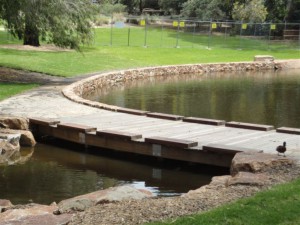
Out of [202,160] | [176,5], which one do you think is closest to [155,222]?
[202,160]

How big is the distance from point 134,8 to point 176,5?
10156mm

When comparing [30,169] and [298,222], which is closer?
[298,222]

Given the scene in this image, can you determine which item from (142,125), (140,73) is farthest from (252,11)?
(142,125)

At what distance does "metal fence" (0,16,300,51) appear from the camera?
1761 inches

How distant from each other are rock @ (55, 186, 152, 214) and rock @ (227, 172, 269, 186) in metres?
1.24

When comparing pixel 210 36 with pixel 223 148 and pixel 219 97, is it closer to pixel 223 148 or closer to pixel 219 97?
pixel 219 97

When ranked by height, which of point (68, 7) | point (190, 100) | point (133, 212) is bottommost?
point (190, 100)

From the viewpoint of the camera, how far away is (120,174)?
11.1 metres

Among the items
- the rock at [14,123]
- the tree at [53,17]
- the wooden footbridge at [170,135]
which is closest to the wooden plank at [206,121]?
the wooden footbridge at [170,135]

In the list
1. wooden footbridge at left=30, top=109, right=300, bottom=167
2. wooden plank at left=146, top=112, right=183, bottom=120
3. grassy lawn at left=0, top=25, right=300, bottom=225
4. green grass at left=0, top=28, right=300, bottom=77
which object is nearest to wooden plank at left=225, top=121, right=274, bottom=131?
wooden footbridge at left=30, top=109, right=300, bottom=167

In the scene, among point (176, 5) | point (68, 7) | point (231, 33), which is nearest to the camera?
point (68, 7)

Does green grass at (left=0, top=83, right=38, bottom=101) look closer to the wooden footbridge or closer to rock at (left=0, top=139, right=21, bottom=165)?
the wooden footbridge

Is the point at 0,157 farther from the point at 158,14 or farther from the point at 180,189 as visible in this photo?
the point at 158,14

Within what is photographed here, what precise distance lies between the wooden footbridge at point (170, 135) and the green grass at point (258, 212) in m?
3.04
